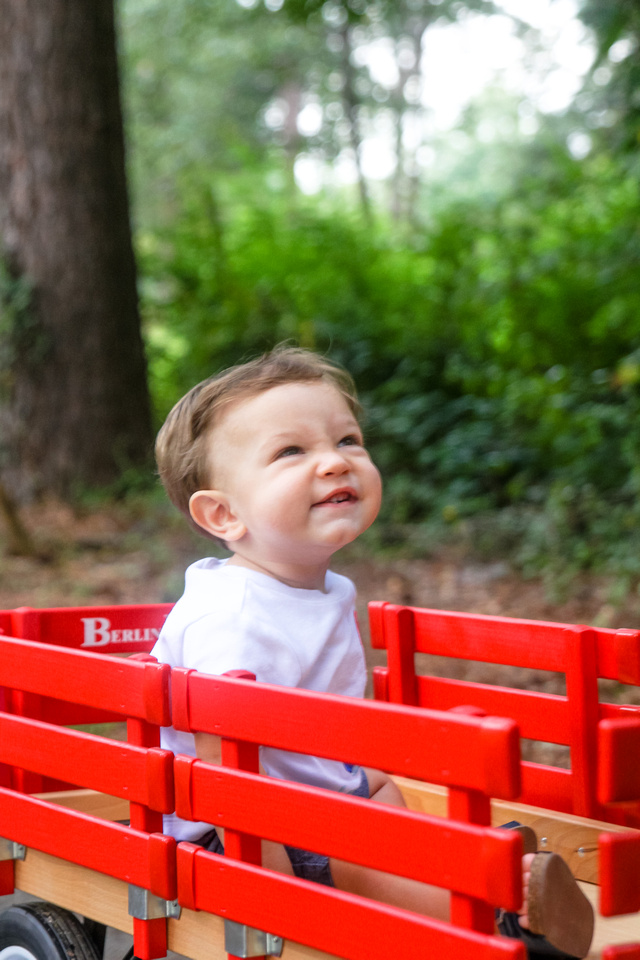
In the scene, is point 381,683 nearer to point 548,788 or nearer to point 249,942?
point 548,788

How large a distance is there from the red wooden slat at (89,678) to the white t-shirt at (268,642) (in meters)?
0.17

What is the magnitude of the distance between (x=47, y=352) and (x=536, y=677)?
13.3 feet

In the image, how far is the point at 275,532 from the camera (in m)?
1.87

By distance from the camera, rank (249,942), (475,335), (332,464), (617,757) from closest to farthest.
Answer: (617,757) → (249,942) → (332,464) → (475,335)

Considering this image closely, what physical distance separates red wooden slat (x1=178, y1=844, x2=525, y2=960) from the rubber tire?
0.38 metres

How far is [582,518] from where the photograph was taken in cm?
542

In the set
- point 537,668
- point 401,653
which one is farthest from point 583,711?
point 401,653

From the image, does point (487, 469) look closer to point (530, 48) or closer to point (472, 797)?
point (472, 797)

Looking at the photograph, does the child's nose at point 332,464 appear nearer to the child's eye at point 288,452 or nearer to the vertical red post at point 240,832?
the child's eye at point 288,452

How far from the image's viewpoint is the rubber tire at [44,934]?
1.80 metres

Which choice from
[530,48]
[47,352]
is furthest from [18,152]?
[530,48]

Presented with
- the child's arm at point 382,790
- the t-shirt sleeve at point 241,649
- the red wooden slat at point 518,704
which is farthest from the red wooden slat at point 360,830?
the red wooden slat at point 518,704

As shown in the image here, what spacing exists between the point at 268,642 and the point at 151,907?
503mm

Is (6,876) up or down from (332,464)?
down
